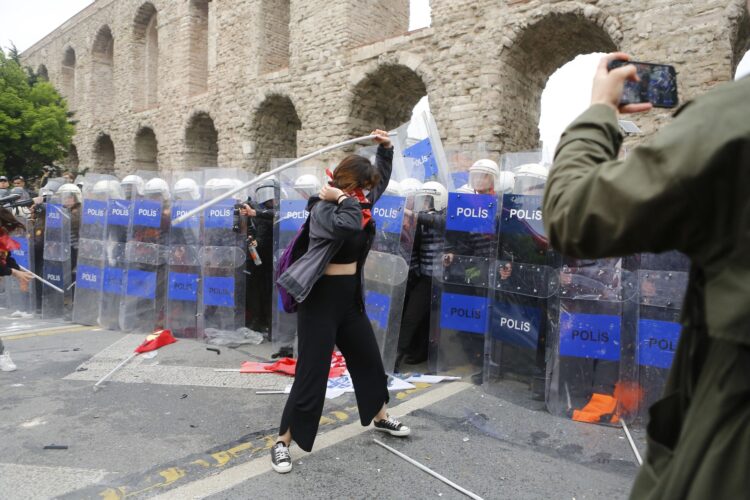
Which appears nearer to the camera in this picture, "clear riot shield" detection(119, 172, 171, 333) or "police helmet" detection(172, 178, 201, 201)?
"police helmet" detection(172, 178, 201, 201)

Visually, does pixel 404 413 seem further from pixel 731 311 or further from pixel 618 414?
pixel 731 311

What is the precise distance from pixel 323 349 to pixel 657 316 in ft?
8.08

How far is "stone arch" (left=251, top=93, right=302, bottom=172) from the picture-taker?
14.7m

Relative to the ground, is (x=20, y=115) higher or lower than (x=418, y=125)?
higher

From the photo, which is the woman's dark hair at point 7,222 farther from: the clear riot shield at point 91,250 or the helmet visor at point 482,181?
the helmet visor at point 482,181

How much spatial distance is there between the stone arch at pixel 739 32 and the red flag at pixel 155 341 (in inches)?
300

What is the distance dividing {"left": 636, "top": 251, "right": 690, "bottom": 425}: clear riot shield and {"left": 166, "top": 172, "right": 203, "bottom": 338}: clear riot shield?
16.2 feet

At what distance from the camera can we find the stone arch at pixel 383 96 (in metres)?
11.9

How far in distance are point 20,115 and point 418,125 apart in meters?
18.9

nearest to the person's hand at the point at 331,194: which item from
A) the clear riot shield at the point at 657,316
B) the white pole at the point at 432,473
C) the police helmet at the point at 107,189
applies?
the white pole at the point at 432,473

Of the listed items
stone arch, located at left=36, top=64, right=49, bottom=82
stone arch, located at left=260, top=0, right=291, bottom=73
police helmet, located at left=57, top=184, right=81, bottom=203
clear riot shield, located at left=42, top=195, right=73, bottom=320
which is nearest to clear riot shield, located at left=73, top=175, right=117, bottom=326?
clear riot shield, located at left=42, top=195, right=73, bottom=320

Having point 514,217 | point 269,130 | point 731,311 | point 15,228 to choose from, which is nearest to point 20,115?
point 269,130

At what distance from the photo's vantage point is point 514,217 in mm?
4461

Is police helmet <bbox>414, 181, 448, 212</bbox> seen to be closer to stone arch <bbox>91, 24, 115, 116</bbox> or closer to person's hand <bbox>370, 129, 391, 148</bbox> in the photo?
person's hand <bbox>370, 129, 391, 148</bbox>
